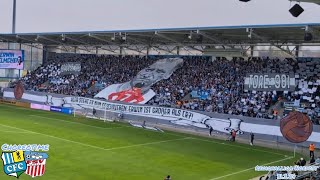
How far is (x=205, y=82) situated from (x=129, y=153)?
18246mm

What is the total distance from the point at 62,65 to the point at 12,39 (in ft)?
27.6

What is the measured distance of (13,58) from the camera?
61656mm

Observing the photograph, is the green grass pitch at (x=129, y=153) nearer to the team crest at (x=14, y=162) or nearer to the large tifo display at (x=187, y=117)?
the large tifo display at (x=187, y=117)

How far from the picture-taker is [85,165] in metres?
→ 24.2

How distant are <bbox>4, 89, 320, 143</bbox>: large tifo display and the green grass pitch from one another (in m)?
2.12

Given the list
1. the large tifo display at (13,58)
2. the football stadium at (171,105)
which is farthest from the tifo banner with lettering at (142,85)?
the large tifo display at (13,58)

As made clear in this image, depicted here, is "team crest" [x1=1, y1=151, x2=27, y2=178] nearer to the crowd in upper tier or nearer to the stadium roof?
the crowd in upper tier

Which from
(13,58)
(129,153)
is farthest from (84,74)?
(129,153)

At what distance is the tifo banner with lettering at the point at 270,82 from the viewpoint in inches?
1530

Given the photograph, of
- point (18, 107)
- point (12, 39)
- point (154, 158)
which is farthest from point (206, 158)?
point (12, 39)

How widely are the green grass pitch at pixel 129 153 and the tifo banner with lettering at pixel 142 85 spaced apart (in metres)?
5.79

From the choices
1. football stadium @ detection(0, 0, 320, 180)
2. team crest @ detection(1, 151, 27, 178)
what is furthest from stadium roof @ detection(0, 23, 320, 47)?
team crest @ detection(1, 151, 27, 178)

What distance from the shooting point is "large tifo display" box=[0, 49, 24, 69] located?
61562 mm

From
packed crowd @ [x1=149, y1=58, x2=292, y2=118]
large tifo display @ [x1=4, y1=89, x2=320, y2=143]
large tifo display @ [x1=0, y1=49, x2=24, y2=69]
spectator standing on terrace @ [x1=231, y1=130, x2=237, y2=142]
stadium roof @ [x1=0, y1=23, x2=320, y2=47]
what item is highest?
stadium roof @ [x1=0, y1=23, x2=320, y2=47]
